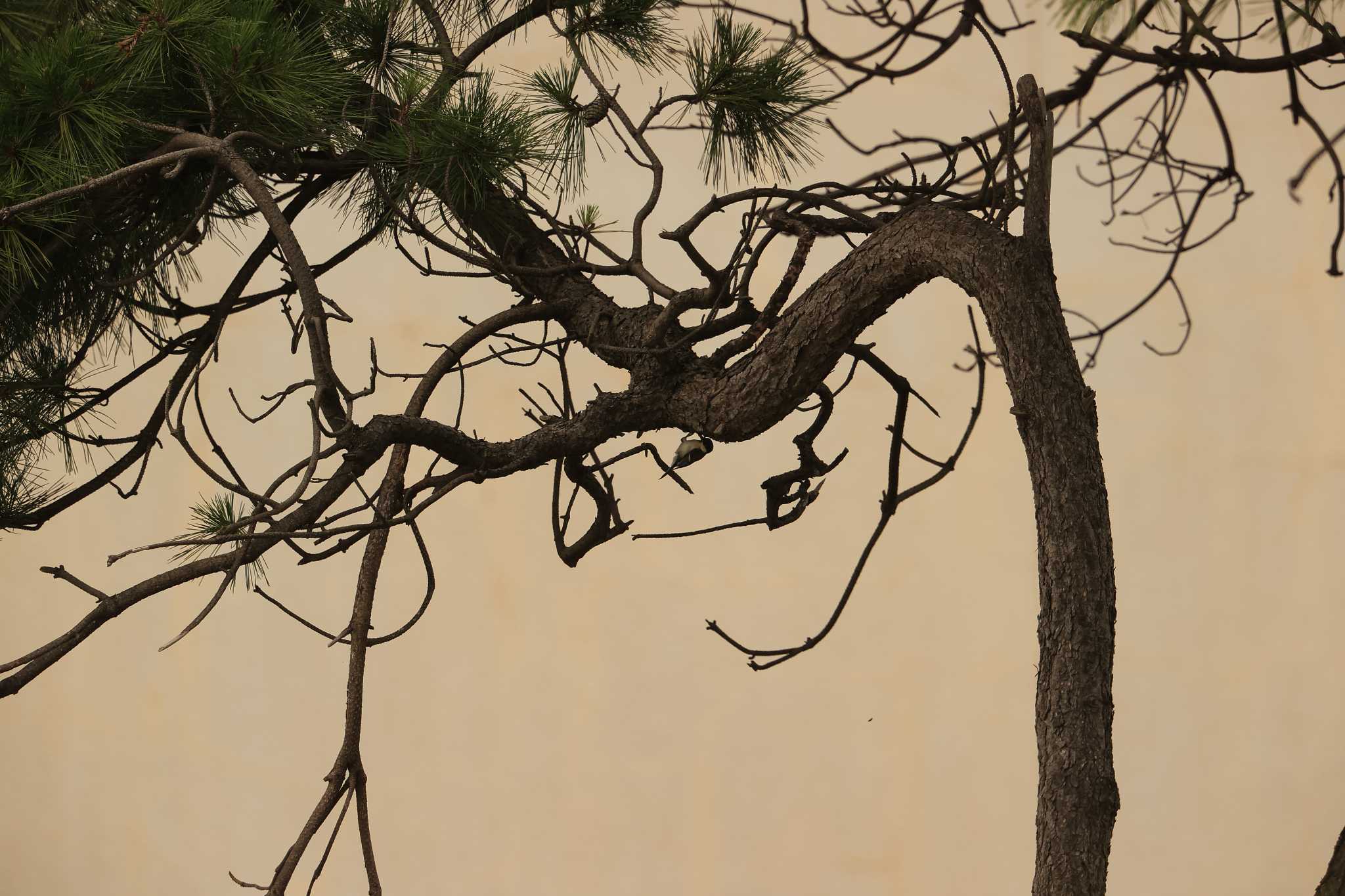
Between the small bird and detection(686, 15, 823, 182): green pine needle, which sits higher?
detection(686, 15, 823, 182): green pine needle

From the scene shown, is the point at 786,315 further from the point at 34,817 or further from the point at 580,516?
the point at 34,817

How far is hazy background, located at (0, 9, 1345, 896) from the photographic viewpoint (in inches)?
95.5

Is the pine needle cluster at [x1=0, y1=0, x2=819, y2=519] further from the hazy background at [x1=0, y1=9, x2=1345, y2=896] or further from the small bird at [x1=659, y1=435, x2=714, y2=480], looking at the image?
the hazy background at [x1=0, y1=9, x2=1345, y2=896]

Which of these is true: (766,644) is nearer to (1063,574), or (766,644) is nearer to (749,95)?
(749,95)

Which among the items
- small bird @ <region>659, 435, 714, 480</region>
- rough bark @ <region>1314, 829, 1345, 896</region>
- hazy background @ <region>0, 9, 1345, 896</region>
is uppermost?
hazy background @ <region>0, 9, 1345, 896</region>

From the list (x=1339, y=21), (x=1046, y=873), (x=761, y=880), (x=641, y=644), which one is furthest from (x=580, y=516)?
(x=1046, y=873)

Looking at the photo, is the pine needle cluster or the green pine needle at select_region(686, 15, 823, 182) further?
the green pine needle at select_region(686, 15, 823, 182)

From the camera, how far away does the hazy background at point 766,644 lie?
243 cm

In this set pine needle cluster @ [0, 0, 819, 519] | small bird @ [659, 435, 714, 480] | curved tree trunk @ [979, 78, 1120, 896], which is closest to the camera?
curved tree trunk @ [979, 78, 1120, 896]

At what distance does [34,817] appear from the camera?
292cm

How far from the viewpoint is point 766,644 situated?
2.54m

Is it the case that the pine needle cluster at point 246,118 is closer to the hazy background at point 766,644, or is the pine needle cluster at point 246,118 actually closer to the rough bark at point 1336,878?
the rough bark at point 1336,878

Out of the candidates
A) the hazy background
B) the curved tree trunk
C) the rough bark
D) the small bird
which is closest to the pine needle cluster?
the small bird

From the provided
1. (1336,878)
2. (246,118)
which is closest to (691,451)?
(246,118)
